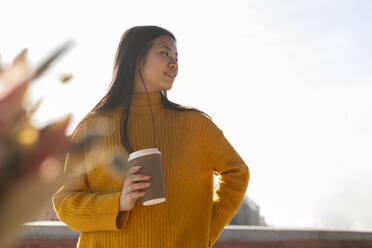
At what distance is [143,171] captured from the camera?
1559mm

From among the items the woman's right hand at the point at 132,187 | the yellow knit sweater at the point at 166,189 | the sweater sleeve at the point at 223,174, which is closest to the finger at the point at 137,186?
the woman's right hand at the point at 132,187

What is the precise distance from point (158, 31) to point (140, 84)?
10.0 inches

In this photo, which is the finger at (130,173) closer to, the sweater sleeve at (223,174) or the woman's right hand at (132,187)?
the woman's right hand at (132,187)

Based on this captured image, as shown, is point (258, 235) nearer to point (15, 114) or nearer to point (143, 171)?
point (143, 171)

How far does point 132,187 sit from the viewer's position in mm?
1565

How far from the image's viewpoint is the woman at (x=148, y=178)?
5.70ft

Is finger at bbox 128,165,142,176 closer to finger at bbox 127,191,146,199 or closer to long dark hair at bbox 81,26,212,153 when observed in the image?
finger at bbox 127,191,146,199

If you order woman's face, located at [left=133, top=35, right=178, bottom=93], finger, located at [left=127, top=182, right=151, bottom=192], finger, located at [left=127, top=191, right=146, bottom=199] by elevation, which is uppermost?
woman's face, located at [left=133, top=35, right=178, bottom=93]

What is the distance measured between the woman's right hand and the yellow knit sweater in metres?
0.05

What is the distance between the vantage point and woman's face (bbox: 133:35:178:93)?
78.3 inches

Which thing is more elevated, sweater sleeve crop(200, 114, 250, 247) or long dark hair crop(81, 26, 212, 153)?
long dark hair crop(81, 26, 212, 153)

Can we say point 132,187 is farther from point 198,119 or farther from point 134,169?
point 198,119

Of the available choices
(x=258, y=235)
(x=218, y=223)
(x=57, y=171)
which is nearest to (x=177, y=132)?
(x=218, y=223)

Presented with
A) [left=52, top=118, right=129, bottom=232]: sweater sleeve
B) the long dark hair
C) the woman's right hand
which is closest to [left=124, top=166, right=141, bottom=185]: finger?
the woman's right hand
